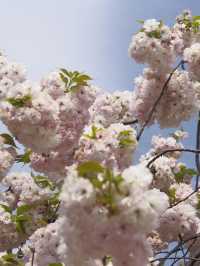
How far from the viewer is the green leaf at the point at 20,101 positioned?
5.07 m

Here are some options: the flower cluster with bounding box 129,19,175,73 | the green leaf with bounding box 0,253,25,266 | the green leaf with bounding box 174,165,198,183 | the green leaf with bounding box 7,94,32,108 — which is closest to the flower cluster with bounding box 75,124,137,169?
the green leaf with bounding box 7,94,32,108

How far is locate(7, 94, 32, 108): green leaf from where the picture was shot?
5066mm

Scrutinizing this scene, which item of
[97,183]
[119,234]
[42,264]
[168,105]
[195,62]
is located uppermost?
[195,62]

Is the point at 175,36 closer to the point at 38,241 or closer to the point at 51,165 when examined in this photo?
the point at 51,165

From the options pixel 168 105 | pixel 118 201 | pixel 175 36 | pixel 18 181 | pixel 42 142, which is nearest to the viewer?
pixel 118 201

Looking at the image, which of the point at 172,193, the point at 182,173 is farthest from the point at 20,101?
the point at 182,173

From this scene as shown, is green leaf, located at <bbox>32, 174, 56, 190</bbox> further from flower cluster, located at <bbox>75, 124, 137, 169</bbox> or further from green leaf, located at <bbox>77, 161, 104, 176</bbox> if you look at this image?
green leaf, located at <bbox>77, 161, 104, 176</bbox>

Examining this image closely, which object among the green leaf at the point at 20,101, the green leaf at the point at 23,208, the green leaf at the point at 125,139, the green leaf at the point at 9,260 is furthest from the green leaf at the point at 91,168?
the green leaf at the point at 23,208

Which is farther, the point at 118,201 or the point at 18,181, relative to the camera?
the point at 18,181

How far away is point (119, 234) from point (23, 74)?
175 inches

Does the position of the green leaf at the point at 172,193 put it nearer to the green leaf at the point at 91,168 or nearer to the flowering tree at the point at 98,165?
the flowering tree at the point at 98,165

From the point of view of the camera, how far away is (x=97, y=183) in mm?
2988

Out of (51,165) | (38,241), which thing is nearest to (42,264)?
(38,241)

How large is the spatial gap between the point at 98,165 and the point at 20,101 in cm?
225
